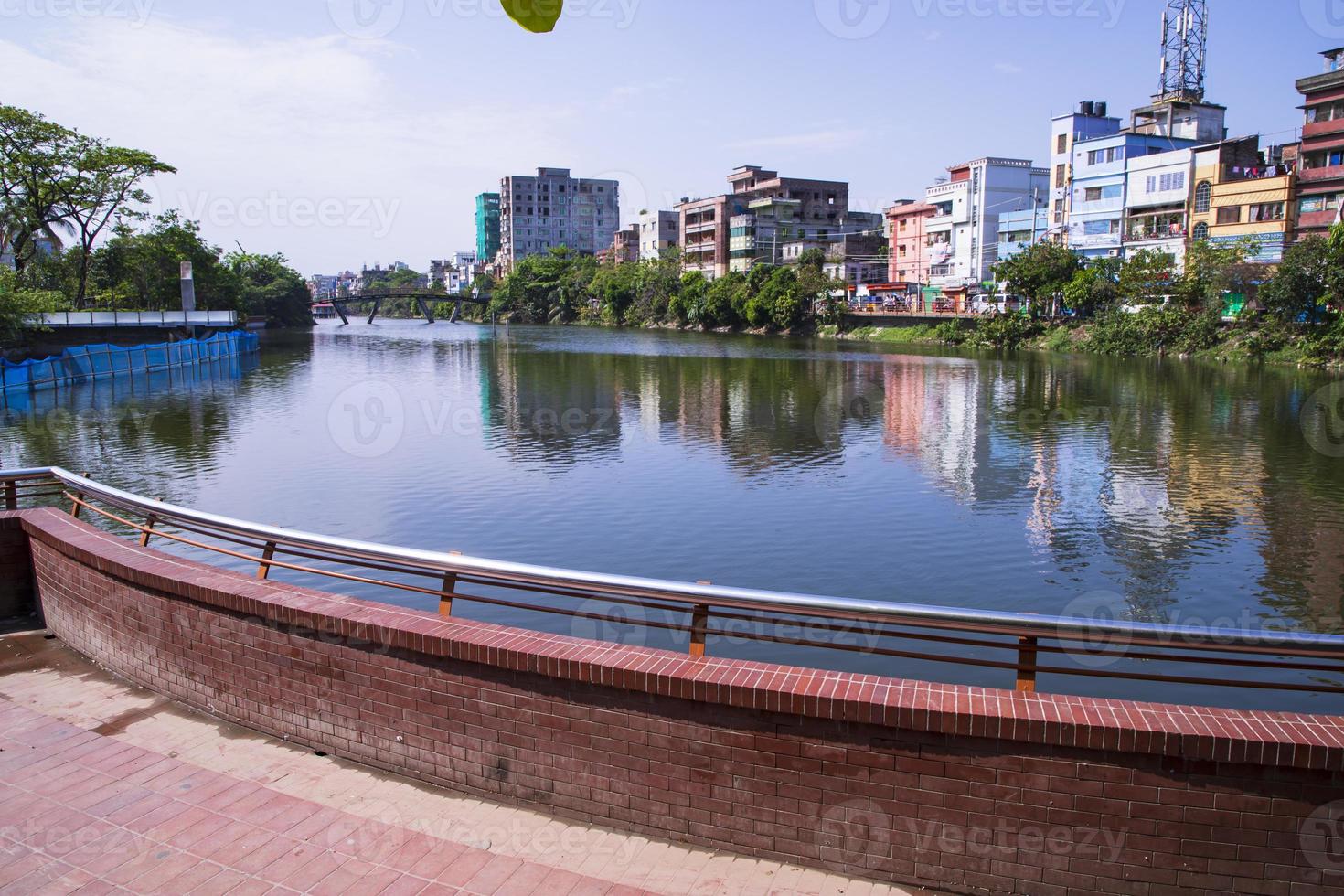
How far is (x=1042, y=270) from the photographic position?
5966 centimetres

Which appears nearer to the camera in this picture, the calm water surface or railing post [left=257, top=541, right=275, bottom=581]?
railing post [left=257, top=541, right=275, bottom=581]

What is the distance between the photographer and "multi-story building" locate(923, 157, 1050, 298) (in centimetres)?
7169

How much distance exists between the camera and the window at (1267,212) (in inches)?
1967

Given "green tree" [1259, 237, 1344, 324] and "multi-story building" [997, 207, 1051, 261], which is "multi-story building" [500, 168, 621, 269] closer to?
"multi-story building" [997, 207, 1051, 261]

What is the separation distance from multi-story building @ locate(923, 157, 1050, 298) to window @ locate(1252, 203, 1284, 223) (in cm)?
1964

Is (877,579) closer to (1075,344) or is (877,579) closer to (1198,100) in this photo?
(1075,344)

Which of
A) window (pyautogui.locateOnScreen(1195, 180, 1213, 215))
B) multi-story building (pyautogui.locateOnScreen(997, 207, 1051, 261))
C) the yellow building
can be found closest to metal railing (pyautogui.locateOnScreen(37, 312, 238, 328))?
multi-story building (pyautogui.locateOnScreen(997, 207, 1051, 261))

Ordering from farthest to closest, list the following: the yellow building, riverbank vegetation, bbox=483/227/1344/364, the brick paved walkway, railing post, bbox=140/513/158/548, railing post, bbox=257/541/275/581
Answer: the yellow building → riverbank vegetation, bbox=483/227/1344/364 → railing post, bbox=140/513/158/548 → railing post, bbox=257/541/275/581 → the brick paved walkway

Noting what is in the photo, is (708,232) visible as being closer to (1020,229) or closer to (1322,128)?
(1020,229)

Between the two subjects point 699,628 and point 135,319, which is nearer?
point 699,628

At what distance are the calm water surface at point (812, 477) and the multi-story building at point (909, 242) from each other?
1578 inches

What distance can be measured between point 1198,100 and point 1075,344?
2049 centimetres

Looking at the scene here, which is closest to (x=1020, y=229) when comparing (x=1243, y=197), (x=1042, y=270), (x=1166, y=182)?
(x=1042, y=270)

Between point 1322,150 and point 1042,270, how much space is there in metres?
15.3
